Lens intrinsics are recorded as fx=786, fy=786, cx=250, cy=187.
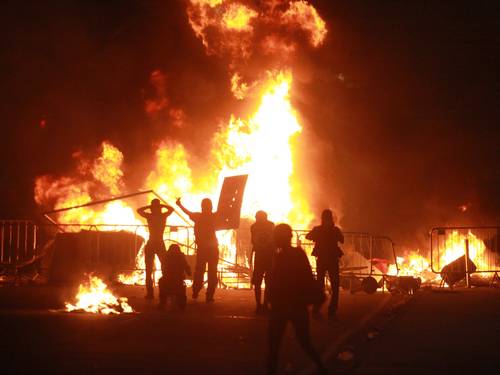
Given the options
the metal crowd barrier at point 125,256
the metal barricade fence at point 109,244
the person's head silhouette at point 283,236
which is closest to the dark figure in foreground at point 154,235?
the metal crowd barrier at point 125,256

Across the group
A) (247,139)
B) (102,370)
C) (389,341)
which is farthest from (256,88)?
(102,370)

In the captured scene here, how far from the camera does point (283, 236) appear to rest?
837 cm

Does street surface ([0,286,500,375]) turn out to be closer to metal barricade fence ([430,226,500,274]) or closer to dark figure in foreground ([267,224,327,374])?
dark figure in foreground ([267,224,327,374])

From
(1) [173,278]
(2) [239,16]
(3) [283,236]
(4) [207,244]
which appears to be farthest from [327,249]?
(2) [239,16]

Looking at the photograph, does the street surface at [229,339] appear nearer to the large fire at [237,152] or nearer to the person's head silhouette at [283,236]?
the person's head silhouette at [283,236]

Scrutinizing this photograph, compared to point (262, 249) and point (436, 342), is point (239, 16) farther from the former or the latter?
point (436, 342)

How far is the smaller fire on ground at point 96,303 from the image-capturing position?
13.8 m

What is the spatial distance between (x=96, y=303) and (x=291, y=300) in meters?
7.35

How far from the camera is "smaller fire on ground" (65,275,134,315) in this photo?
13.8 metres

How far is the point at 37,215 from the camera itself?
3047cm

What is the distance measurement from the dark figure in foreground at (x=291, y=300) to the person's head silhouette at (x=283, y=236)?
0.63 ft

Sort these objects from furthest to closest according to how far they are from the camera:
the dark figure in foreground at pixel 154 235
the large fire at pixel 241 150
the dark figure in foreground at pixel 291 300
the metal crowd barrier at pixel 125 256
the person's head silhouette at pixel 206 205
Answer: the large fire at pixel 241 150 → the metal crowd barrier at pixel 125 256 → the dark figure in foreground at pixel 154 235 → the person's head silhouette at pixel 206 205 → the dark figure in foreground at pixel 291 300

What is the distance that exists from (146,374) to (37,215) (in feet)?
77.6

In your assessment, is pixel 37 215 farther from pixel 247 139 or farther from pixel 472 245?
pixel 472 245
